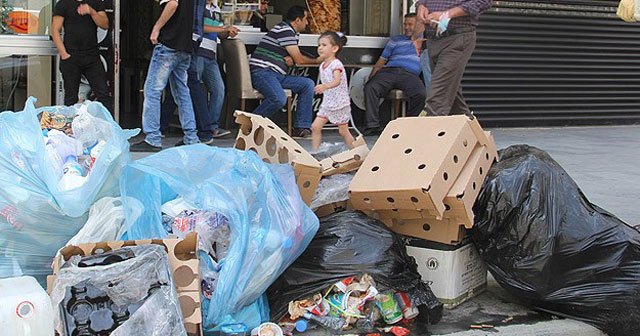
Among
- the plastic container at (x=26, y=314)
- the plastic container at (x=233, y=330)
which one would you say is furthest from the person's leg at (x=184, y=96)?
the plastic container at (x=26, y=314)

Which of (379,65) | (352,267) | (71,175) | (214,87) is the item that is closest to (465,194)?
(352,267)

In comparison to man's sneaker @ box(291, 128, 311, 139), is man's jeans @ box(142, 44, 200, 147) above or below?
above

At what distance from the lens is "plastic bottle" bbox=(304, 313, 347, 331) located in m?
3.82

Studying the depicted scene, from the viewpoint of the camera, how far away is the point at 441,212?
3.96 metres

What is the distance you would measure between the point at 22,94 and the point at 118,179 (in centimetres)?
467

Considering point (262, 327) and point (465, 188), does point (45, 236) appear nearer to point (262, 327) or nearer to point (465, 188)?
point (262, 327)

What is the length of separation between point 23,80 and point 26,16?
0.60m

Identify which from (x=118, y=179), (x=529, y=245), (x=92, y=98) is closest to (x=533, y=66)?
(x=92, y=98)

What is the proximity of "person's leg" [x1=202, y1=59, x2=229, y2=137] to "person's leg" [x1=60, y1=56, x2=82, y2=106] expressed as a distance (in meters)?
1.39

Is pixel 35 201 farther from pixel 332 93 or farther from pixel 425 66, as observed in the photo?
pixel 425 66

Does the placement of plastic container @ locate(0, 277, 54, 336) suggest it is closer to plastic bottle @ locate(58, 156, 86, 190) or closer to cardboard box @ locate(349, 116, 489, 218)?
plastic bottle @ locate(58, 156, 86, 190)

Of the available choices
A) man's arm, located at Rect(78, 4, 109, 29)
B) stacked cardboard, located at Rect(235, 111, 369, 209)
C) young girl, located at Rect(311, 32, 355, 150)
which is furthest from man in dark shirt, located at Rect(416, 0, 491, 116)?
man's arm, located at Rect(78, 4, 109, 29)

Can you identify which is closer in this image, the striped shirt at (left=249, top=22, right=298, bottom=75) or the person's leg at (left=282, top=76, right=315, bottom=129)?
the striped shirt at (left=249, top=22, right=298, bottom=75)

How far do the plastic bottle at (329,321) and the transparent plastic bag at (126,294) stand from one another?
83 centimetres
